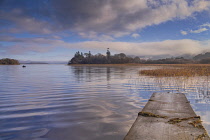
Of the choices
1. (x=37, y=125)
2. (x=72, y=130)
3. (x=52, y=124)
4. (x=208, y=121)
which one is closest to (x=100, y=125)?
(x=72, y=130)

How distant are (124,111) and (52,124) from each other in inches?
131

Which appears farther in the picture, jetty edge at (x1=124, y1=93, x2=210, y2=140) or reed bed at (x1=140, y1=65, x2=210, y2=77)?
reed bed at (x1=140, y1=65, x2=210, y2=77)

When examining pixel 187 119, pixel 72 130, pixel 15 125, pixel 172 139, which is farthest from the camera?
pixel 15 125

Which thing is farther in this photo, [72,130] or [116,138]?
[72,130]

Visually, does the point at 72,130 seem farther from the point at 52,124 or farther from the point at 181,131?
the point at 181,131

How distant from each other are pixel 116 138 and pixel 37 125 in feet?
9.55

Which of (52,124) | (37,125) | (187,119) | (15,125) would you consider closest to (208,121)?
(187,119)

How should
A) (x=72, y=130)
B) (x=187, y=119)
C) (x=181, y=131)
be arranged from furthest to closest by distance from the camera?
(x=72, y=130), (x=187, y=119), (x=181, y=131)

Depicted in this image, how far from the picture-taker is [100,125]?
579 centimetres

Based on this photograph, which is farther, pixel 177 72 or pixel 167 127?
pixel 177 72

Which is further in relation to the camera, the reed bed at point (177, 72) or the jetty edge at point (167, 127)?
the reed bed at point (177, 72)

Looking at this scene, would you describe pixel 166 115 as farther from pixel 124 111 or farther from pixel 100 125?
pixel 124 111

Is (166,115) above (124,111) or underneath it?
above

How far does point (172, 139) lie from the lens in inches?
124
